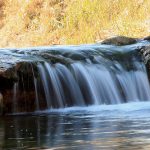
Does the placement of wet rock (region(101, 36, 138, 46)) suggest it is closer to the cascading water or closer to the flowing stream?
the flowing stream

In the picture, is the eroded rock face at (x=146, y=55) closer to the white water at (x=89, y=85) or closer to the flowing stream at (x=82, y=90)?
the flowing stream at (x=82, y=90)

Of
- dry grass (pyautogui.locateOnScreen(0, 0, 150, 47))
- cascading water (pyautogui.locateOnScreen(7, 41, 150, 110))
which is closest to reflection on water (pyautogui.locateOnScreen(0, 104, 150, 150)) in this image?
cascading water (pyautogui.locateOnScreen(7, 41, 150, 110))

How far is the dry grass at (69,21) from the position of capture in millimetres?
27297

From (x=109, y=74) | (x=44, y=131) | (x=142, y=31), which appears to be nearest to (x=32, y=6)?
(x=142, y=31)

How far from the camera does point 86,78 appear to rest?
1348 centimetres

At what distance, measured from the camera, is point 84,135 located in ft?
21.3

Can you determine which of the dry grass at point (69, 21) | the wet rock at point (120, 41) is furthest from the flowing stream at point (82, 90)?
the dry grass at point (69, 21)

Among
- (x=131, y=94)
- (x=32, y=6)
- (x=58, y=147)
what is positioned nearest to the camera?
(x=58, y=147)

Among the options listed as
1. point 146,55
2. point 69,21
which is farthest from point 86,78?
point 69,21

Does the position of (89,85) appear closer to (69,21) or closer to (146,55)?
(146,55)

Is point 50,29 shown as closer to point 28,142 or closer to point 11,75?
point 11,75

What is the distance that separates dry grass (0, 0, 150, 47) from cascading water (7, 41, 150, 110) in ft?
36.6

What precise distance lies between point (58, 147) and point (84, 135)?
3.61 feet

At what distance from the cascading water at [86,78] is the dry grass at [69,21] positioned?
36.6 ft
